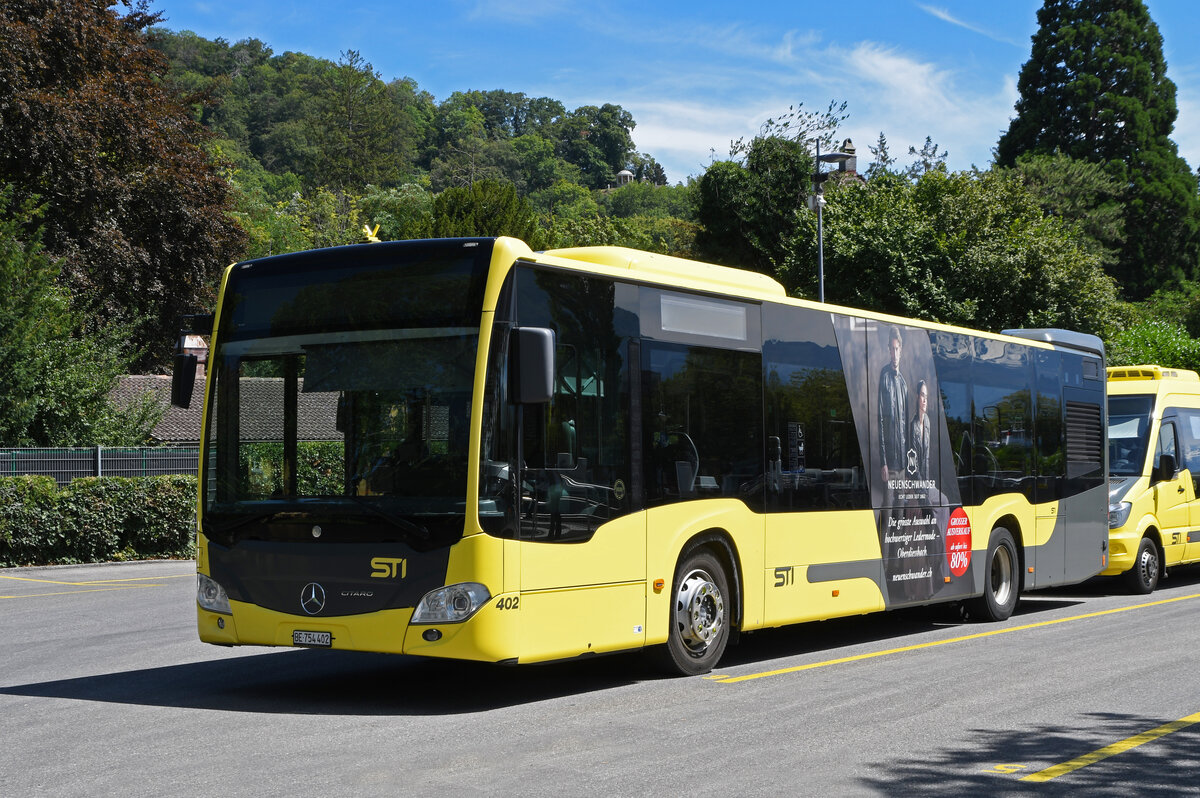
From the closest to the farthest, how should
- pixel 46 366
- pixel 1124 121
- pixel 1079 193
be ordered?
pixel 46 366 < pixel 1079 193 < pixel 1124 121

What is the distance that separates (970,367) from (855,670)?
5.00m

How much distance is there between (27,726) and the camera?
7.99 m

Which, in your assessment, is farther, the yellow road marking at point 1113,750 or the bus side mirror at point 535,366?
the bus side mirror at point 535,366

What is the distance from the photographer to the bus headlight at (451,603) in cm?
825

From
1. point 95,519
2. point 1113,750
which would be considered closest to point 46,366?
point 95,519

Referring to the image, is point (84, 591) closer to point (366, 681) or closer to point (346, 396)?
point (366, 681)

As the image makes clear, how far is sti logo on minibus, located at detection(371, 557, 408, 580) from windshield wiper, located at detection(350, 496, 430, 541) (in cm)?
20

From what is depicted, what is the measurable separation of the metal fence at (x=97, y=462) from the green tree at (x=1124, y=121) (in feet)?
201

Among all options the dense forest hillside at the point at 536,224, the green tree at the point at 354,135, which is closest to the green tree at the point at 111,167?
the dense forest hillside at the point at 536,224

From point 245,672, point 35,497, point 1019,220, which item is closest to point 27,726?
point 245,672

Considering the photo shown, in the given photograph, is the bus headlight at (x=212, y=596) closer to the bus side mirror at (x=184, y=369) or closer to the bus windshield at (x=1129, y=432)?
the bus side mirror at (x=184, y=369)

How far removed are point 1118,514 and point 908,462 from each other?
6380 mm

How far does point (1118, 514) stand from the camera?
1786 centimetres

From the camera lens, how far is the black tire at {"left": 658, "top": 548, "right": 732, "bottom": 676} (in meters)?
9.88
